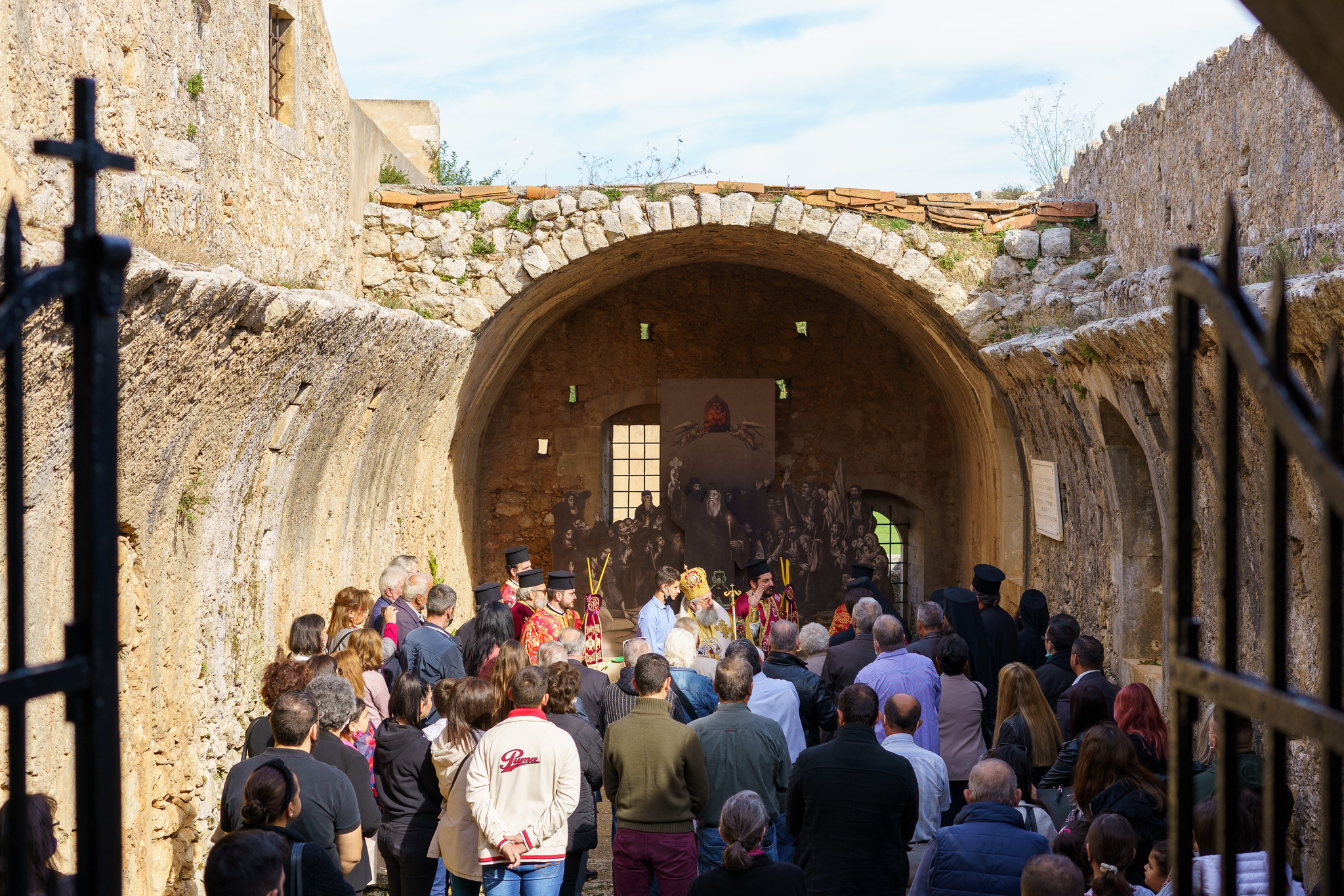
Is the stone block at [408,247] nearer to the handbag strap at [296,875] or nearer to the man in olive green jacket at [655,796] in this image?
the man in olive green jacket at [655,796]

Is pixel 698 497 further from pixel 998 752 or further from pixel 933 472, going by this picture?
pixel 998 752

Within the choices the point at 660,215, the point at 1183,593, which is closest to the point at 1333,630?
the point at 1183,593

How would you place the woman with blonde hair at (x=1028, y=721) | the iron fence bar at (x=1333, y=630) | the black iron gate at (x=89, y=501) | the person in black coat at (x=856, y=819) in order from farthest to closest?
the woman with blonde hair at (x=1028, y=721) → the person in black coat at (x=856, y=819) → the black iron gate at (x=89, y=501) → the iron fence bar at (x=1333, y=630)

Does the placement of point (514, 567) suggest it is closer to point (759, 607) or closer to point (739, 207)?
point (759, 607)

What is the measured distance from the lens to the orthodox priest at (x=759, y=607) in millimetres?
10547

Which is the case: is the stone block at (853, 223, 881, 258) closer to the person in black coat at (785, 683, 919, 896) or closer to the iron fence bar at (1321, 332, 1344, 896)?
the person in black coat at (785, 683, 919, 896)

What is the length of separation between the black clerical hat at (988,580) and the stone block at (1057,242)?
118 inches

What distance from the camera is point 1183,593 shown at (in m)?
1.71

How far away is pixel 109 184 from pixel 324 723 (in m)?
2.71

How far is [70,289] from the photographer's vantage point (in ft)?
5.43

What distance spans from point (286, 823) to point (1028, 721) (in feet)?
10.6

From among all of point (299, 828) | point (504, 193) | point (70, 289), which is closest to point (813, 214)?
point (504, 193)

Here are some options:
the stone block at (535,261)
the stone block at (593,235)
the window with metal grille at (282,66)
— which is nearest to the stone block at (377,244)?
the stone block at (535,261)

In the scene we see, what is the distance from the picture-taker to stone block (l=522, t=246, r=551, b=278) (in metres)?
10.2
